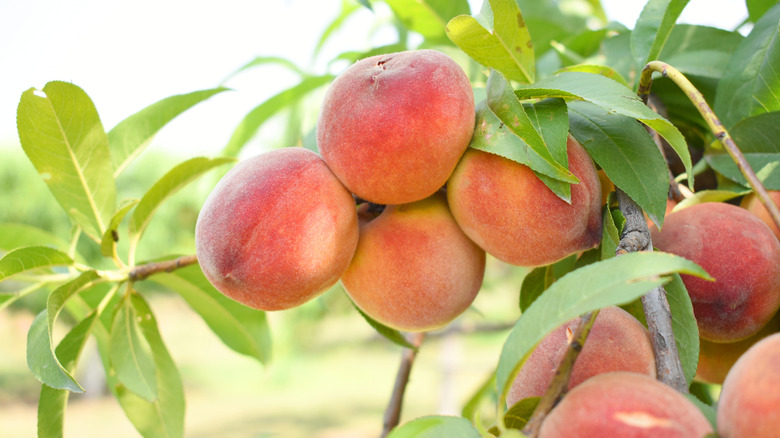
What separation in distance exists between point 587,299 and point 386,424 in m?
0.45

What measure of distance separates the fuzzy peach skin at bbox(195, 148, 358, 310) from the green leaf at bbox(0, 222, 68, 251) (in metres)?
0.34

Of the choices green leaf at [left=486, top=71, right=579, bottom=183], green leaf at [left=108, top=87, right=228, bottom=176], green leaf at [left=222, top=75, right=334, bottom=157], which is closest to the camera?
green leaf at [left=486, top=71, right=579, bottom=183]

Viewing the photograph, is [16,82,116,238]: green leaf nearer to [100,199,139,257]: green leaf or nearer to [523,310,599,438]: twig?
[100,199,139,257]: green leaf

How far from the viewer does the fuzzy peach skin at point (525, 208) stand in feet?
1.22

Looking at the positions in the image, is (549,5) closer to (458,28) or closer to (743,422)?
(458,28)

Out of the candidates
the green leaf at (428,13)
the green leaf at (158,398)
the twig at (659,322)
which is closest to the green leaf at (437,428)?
the twig at (659,322)

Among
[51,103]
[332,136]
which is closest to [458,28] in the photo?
[332,136]

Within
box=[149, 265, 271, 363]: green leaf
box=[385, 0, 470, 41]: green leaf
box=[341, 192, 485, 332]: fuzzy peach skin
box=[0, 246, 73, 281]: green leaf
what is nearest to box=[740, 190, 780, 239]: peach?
box=[341, 192, 485, 332]: fuzzy peach skin

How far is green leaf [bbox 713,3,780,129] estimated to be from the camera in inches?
17.3

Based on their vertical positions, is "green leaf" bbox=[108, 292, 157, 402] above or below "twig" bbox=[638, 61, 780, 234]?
below

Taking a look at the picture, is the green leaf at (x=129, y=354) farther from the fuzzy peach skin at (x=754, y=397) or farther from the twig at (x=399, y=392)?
the fuzzy peach skin at (x=754, y=397)

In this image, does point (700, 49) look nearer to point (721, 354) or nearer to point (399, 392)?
point (721, 354)

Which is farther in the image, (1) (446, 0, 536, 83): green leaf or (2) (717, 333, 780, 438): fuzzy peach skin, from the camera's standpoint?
(1) (446, 0, 536, 83): green leaf

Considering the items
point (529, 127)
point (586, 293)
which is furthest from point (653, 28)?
point (586, 293)
